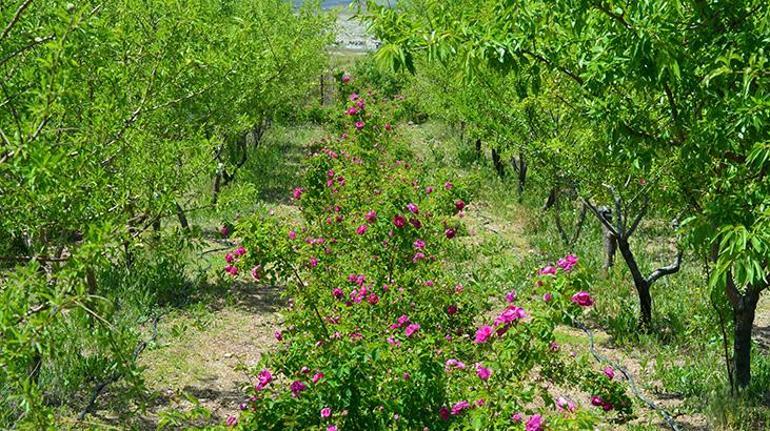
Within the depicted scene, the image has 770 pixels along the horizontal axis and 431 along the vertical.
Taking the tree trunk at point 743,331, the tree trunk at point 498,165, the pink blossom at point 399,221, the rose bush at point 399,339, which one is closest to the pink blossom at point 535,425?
the rose bush at point 399,339

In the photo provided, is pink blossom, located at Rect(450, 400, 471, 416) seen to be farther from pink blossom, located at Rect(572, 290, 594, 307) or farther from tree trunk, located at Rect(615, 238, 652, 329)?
tree trunk, located at Rect(615, 238, 652, 329)

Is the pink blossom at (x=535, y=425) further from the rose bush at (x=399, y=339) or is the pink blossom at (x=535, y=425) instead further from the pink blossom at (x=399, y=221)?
the pink blossom at (x=399, y=221)

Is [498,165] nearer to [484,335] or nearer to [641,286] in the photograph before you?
[641,286]

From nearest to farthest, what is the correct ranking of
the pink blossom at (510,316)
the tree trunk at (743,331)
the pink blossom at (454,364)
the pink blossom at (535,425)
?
1. the pink blossom at (535,425)
2. the pink blossom at (510,316)
3. the pink blossom at (454,364)
4. the tree trunk at (743,331)

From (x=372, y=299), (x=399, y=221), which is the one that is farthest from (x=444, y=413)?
(x=399, y=221)

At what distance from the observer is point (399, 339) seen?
4.53 meters

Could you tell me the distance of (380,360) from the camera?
13.7 feet

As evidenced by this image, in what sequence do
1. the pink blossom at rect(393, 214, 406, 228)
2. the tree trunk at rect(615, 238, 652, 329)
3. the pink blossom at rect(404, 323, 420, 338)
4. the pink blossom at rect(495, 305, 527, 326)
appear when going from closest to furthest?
1. the pink blossom at rect(495, 305, 527, 326)
2. the pink blossom at rect(404, 323, 420, 338)
3. the pink blossom at rect(393, 214, 406, 228)
4. the tree trunk at rect(615, 238, 652, 329)

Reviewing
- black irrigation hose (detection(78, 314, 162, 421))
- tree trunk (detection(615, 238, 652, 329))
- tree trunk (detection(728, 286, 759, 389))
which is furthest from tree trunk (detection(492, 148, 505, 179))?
tree trunk (detection(728, 286, 759, 389))

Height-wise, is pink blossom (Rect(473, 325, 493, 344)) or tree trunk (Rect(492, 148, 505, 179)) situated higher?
pink blossom (Rect(473, 325, 493, 344))

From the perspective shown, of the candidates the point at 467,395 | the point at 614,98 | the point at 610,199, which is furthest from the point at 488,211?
the point at 467,395

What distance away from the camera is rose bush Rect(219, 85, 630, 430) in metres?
3.94

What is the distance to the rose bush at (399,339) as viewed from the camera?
394cm

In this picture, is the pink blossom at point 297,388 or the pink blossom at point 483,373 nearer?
the pink blossom at point 483,373
